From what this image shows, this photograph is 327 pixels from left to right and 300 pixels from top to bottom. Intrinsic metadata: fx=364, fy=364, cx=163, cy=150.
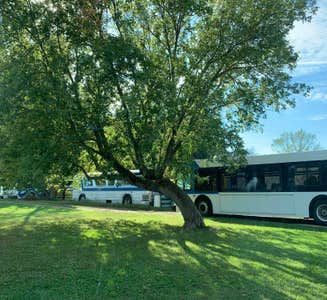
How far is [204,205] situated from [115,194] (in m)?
11.9

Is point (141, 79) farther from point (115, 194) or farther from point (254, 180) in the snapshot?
point (115, 194)

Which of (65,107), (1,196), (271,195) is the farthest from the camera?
(1,196)

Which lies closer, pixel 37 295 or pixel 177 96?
pixel 37 295

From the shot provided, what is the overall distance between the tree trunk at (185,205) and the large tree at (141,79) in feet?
0.12

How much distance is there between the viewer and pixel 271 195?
16.1 m

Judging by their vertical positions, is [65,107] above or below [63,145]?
above

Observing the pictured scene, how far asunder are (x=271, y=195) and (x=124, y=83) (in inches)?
374

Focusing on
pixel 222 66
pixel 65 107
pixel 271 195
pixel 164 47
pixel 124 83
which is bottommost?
pixel 271 195

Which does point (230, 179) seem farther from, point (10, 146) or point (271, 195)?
point (10, 146)

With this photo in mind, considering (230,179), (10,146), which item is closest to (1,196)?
(230,179)

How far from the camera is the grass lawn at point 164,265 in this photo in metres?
5.52

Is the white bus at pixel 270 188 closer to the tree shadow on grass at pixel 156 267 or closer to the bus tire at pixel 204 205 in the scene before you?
the bus tire at pixel 204 205

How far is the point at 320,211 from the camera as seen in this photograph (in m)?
14.7

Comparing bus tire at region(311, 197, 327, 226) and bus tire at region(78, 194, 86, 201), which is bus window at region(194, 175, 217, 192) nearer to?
bus tire at region(311, 197, 327, 226)
